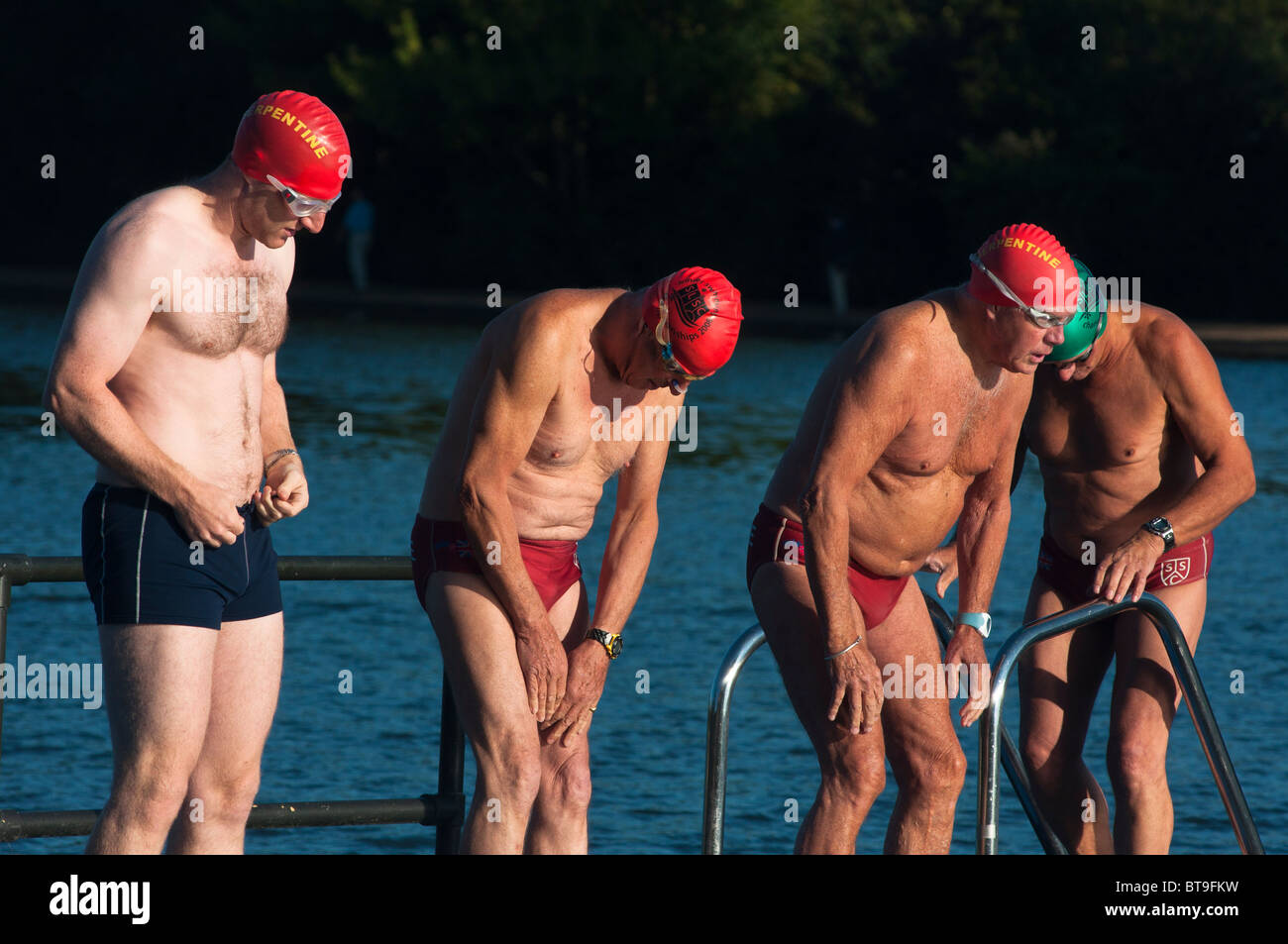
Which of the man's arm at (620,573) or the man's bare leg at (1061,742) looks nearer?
the man's arm at (620,573)

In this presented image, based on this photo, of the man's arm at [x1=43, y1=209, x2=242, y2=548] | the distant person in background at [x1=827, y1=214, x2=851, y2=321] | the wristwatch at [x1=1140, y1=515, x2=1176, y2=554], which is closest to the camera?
the man's arm at [x1=43, y1=209, x2=242, y2=548]

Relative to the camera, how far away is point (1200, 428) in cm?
505

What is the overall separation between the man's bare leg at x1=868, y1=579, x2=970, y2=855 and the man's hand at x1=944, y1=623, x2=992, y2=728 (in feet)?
0.12

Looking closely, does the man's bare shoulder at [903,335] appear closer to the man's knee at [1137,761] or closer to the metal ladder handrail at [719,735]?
the metal ladder handrail at [719,735]

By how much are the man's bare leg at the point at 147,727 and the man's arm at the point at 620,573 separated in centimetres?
94

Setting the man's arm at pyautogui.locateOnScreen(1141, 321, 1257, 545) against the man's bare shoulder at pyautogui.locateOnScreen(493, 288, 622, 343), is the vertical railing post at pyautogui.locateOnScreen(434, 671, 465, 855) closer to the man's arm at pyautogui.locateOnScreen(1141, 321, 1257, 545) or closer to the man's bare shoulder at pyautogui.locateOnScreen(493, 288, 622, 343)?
the man's bare shoulder at pyautogui.locateOnScreen(493, 288, 622, 343)

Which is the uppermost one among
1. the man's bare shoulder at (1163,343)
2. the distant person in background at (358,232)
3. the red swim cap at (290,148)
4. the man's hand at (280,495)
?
the distant person in background at (358,232)

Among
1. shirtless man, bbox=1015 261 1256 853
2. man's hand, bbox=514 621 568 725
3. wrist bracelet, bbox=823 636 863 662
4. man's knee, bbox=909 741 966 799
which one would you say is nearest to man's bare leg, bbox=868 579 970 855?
man's knee, bbox=909 741 966 799

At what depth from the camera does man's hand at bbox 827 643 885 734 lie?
14.1 ft

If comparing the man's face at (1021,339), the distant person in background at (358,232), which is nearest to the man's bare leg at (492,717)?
the man's face at (1021,339)

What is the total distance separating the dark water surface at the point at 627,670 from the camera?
7.23 meters

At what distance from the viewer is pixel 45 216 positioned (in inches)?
1720
